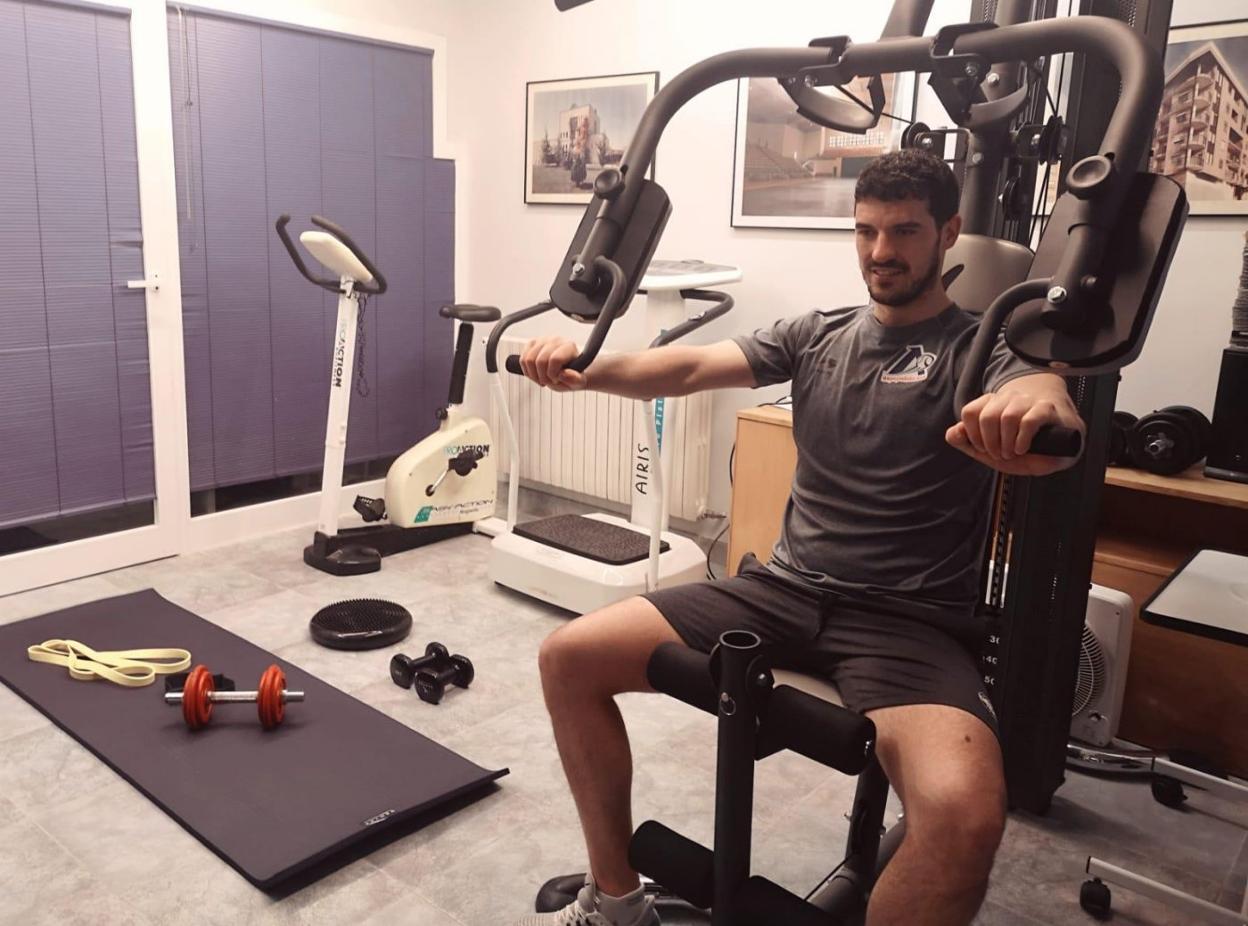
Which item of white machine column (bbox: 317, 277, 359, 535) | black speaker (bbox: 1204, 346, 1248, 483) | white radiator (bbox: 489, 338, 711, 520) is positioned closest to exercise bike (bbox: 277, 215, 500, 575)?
white machine column (bbox: 317, 277, 359, 535)

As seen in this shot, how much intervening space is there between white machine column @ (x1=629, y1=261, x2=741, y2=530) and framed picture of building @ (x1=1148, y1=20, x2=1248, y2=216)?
4.16 feet

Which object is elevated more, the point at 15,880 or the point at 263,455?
the point at 263,455

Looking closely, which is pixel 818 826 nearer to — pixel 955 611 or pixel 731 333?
pixel 955 611

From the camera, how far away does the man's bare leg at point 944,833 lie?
1.32 metres

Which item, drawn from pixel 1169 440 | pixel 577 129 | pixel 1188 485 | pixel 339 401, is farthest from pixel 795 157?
pixel 339 401

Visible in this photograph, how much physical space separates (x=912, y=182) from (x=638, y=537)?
6.72 ft

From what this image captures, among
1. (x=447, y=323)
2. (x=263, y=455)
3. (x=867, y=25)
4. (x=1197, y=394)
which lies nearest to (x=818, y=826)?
(x=1197, y=394)

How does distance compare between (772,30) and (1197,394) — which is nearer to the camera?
(1197,394)

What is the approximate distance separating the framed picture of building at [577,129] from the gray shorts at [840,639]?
2.39 m

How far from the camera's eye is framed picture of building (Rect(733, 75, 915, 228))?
3.20 m

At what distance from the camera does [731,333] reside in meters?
3.69

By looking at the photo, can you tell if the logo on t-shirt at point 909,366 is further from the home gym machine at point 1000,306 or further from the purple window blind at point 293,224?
the purple window blind at point 293,224

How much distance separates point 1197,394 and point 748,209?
153cm

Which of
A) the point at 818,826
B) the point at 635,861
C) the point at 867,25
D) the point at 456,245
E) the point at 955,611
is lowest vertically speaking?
the point at 818,826
